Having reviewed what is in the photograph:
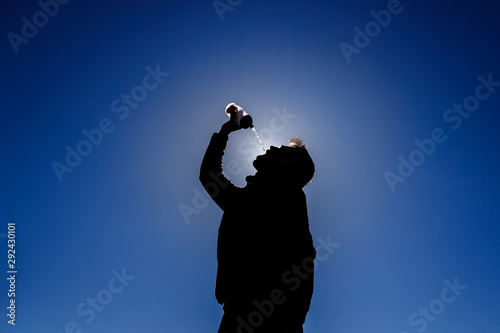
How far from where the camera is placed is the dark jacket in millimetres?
1905

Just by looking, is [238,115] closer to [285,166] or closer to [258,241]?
[285,166]

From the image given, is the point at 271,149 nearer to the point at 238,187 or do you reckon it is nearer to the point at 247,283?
the point at 238,187

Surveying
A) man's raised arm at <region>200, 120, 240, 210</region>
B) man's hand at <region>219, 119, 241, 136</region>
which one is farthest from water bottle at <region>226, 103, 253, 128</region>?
man's raised arm at <region>200, 120, 240, 210</region>

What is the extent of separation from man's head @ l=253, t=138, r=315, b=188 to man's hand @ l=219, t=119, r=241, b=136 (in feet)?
1.01

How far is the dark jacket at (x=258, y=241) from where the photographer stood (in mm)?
1905

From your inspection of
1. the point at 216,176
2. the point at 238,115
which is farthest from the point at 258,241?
the point at 238,115

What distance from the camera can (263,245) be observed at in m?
2.00

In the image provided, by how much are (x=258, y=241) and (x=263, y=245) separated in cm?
4

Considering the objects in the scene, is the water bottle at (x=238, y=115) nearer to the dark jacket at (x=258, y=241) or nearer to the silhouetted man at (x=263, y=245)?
the silhouetted man at (x=263, y=245)

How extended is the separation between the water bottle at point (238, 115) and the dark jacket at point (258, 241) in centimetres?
33

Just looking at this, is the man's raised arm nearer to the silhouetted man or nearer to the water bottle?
the silhouetted man

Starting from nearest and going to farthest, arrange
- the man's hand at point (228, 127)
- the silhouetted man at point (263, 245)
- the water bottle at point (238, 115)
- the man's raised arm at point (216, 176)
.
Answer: the silhouetted man at point (263, 245), the man's raised arm at point (216, 176), the man's hand at point (228, 127), the water bottle at point (238, 115)

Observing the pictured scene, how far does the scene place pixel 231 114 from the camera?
2.42m

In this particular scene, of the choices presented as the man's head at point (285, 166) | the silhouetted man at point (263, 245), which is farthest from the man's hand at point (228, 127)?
the man's head at point (285, 166)
